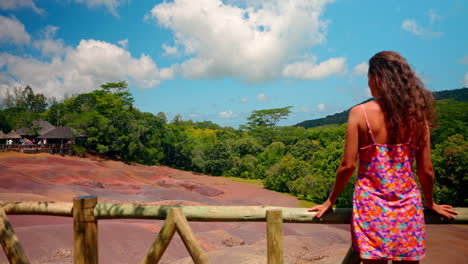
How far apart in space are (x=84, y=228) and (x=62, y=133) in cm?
4165

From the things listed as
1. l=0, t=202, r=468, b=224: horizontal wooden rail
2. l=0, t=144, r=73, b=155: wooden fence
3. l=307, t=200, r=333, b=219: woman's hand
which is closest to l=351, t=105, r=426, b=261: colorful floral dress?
l=307, t=200, r=333, b=219: woman's hand

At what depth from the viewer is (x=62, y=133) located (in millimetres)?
39344

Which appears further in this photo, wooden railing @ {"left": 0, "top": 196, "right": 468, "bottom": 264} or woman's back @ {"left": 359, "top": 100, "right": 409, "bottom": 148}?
wooden railing @ {"left": 0, "top": 196, "right": 468, "bottom": 264}

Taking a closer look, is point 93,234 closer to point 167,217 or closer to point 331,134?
point 167,217

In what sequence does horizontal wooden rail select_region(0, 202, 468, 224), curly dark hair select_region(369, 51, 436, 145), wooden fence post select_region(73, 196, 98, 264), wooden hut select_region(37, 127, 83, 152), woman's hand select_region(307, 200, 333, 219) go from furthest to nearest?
wooden hut select_region(37, 127, 83, 152)
wooden fence post select_region(73, 196, 98, 264)
horizontal wooden rail select_region(0, 202, 468, 224)
woman's hand select_region(307, 200, 333, 219)
curly dark hair select_region(369, 51, 436, 145)

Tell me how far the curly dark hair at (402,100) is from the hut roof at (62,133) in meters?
42.1

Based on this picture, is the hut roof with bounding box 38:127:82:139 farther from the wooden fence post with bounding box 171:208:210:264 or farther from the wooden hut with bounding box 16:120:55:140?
the wooden fence post with bounding box 171:208:210:264

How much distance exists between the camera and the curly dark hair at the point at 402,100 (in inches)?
75.3

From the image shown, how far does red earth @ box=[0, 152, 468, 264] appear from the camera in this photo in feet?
28.0

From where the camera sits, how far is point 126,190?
24.3 meters

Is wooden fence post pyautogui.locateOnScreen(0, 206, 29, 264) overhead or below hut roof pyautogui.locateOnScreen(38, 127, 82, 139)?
below

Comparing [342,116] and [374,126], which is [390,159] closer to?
[374,126]

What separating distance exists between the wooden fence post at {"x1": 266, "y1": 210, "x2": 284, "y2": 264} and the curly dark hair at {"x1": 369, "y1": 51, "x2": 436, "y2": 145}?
1001 mm

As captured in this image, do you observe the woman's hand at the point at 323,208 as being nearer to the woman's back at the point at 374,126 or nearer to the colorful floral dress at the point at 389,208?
the colorful floral dress at the point at 389,208
